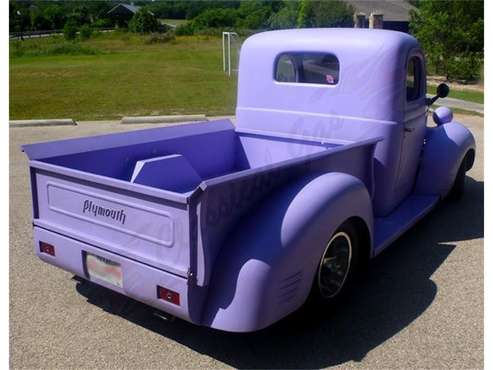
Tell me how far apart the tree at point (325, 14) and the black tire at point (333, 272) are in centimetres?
2283

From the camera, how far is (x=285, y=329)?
10.4 ft

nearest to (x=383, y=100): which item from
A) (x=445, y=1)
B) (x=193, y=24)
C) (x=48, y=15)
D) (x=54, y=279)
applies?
(x=54, y=279)

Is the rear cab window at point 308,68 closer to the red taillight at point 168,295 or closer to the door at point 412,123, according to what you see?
the door at point 412,123

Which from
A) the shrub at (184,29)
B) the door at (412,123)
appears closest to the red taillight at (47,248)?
the door at (412,123)

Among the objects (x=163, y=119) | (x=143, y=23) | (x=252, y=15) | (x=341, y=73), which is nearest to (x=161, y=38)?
(x=143, y=23)

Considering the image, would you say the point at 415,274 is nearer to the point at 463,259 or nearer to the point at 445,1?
the point at 463,259

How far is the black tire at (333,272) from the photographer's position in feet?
10.1

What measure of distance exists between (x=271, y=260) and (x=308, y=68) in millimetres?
2498

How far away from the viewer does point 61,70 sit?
24.0 meters

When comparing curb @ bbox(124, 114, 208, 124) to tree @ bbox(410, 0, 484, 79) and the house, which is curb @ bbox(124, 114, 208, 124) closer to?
tree @ bbox(410, 0, 484, 79)

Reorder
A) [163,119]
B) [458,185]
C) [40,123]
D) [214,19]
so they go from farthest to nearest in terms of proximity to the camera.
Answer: [214,19]
[163,119]
[40,123]
[458,185]

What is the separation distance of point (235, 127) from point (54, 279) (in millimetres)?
2129

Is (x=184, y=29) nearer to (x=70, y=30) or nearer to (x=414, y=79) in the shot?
(x=70, y=30)

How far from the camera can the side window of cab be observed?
441 centimetres
